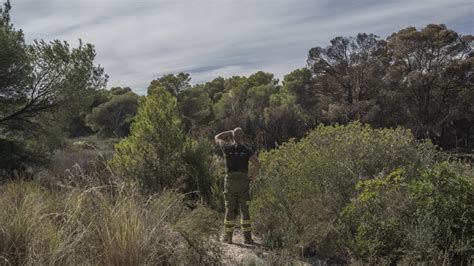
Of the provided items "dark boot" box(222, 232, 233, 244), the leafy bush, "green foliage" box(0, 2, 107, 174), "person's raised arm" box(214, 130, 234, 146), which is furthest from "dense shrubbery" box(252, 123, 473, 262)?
"green foliage" box(0, 2, 107, 174)

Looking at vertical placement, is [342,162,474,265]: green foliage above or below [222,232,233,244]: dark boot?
above

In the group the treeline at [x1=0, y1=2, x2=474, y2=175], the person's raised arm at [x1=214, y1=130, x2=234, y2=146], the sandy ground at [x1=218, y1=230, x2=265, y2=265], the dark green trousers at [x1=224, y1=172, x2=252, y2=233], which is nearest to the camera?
the sandy ground at [x1=218, y1=230, x2=265, y2=265]

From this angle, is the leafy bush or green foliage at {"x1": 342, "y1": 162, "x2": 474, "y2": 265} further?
the leafy bush

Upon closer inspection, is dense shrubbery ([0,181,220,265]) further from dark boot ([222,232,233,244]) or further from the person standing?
the person standing

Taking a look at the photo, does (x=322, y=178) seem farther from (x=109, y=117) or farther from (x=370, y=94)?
(x=109, y=117)

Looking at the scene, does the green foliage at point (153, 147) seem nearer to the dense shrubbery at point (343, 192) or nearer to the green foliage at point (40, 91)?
the dense shrubbery at point (343, 192)

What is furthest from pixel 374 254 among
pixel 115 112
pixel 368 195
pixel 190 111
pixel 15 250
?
pixel 115 112

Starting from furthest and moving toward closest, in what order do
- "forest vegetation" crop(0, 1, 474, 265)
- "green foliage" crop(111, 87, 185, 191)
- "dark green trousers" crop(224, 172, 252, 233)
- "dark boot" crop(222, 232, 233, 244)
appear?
"green foliage" crop(111, 87, 185, 191) < "dark green trousers" crop(224, 172, 252, 233) < "dark boot" crop(222, 232, 233, 244) < "forest vegetation" crop(0, 1, 474, 265)

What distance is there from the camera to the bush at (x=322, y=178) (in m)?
6.66

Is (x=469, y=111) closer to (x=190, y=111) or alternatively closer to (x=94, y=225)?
(x=190, y=111)

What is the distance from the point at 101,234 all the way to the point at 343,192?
393cm

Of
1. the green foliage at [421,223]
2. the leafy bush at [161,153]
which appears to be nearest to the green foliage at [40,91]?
the leafy bush at [161,153]

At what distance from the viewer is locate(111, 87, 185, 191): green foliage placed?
1038 cm

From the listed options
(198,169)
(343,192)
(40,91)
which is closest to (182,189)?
(198,169)
